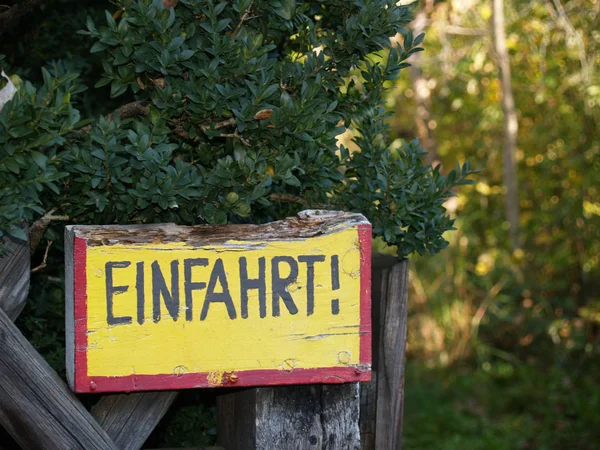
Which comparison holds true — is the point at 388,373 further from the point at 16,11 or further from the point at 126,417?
the point at 16,11

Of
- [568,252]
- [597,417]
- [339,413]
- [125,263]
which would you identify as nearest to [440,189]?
[339,413]

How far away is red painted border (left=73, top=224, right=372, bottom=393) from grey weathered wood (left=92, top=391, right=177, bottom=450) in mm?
155

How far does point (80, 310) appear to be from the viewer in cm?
173

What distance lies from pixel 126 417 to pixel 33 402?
0.23 meters

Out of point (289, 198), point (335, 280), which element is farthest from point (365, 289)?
point (289, 198)

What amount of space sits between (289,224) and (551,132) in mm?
6268

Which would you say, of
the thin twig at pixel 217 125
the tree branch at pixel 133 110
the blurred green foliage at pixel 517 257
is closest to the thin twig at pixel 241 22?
the thin twig at pixel 217 125

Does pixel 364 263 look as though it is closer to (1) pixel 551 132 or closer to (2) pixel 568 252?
(2) pixel 568 252

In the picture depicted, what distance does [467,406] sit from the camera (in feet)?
19.6

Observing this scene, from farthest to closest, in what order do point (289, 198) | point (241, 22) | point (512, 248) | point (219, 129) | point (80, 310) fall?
point (512, 248) < point (289, 198) < point (219, 129) < point (241, 22) < point (80, 310)

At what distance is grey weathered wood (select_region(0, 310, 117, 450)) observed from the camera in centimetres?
177

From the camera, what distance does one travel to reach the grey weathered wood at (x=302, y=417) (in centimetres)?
189

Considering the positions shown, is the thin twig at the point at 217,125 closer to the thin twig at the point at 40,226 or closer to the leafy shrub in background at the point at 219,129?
the leafy shrub in background at the point at 219,129

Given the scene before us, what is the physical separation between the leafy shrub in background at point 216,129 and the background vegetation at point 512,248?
10.8ft
